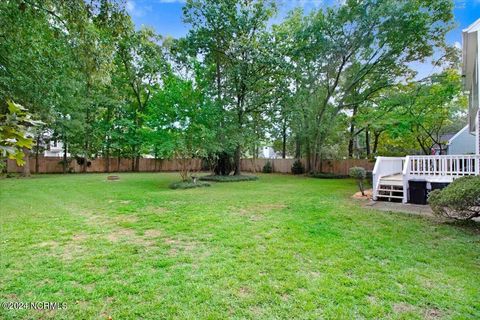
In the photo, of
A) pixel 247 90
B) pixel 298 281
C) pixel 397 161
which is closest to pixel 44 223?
pixel 298 281

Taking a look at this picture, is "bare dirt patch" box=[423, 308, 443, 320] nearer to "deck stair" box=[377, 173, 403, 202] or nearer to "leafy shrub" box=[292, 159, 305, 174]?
"deck stair" box=[377, 173, 403, 202]

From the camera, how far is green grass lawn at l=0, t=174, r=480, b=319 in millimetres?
2525

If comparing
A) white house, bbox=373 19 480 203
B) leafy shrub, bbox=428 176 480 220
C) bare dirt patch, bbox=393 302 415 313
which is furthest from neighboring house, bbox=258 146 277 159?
bare dirt patch, bbox=393 302 415 313

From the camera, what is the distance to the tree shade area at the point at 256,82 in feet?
41.1

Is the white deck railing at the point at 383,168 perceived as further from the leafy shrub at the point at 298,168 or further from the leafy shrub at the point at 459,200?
the leafy shrub at the point at 298,168

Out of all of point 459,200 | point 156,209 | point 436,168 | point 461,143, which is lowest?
point 156,209

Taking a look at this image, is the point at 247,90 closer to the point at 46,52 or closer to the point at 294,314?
the point at 46,52

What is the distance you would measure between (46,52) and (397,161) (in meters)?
13.3

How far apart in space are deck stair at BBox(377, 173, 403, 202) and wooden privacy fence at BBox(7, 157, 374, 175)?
1120cm

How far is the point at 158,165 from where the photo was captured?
1027 inches

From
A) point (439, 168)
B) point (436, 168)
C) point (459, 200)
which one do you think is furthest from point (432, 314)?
point (436, 168)

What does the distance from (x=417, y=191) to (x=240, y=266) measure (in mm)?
7066

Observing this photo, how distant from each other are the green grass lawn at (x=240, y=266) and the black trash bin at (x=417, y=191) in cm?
249

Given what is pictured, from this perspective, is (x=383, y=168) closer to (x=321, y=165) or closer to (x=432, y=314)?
(x=432, y=314)
